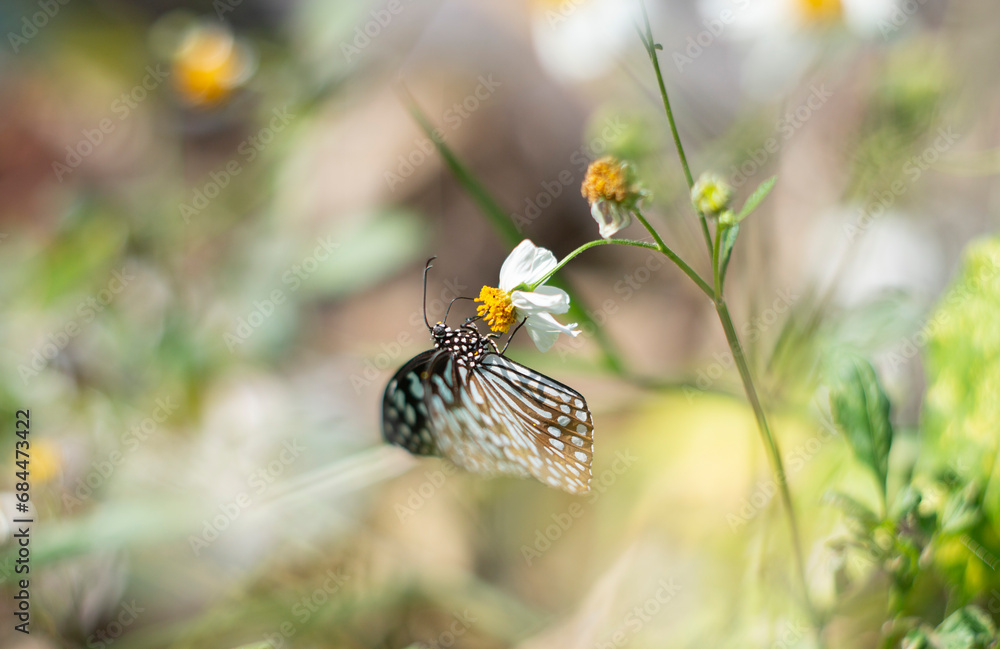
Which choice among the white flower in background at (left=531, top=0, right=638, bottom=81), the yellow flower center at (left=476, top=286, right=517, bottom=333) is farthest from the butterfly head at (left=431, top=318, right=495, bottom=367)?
the white flower in background at (left=531, top=0, right=638, bottom=81)

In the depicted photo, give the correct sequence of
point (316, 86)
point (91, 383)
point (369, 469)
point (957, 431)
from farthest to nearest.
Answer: point (316, 86), point (91, 383), point (369, 469), point (957, 431)

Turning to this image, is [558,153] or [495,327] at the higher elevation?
[558,153]

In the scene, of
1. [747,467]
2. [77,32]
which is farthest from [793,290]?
[77,32]

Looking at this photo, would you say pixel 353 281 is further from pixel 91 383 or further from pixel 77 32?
pixel 77 32

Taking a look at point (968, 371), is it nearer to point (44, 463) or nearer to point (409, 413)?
point (409, 413)

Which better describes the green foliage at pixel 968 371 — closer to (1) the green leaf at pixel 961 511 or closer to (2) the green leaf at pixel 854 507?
(1) the green leaf at pixel 961 511

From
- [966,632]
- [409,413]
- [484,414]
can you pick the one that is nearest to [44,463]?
[409,413]

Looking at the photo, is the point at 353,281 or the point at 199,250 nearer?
the point at 353,281
